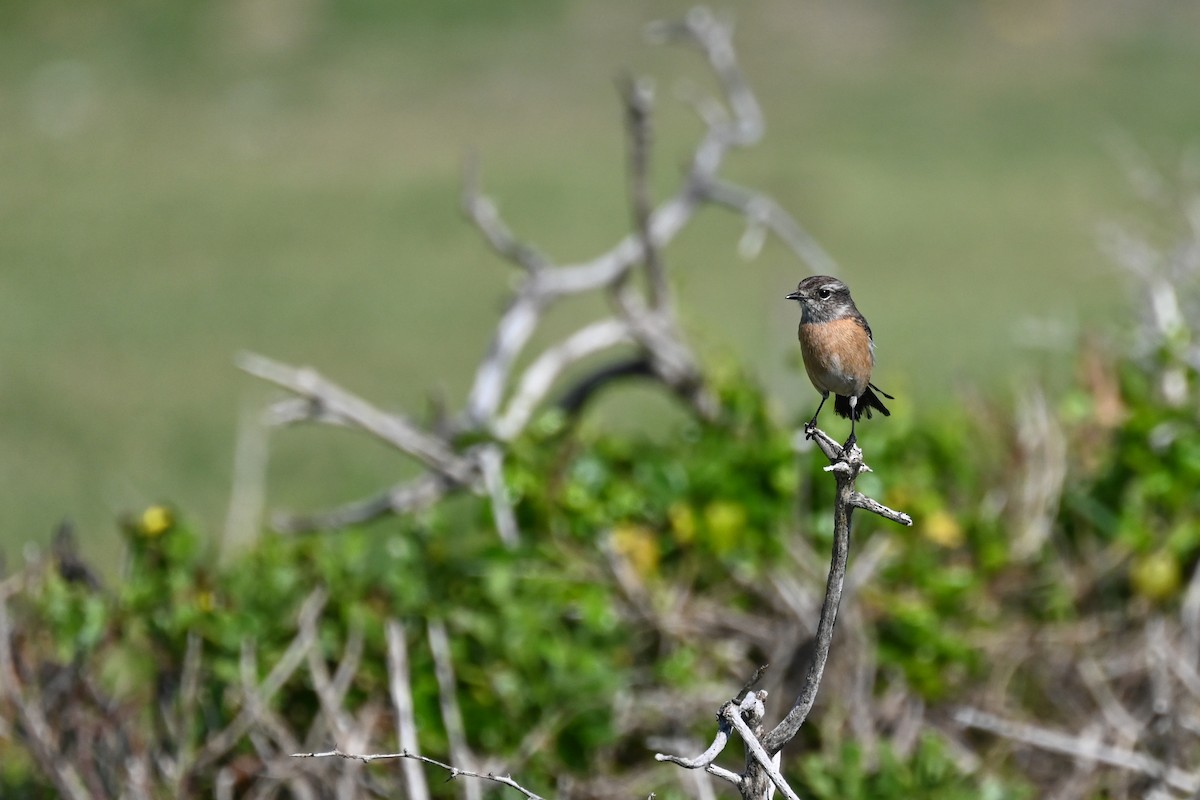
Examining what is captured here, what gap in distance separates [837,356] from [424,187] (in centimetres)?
1259

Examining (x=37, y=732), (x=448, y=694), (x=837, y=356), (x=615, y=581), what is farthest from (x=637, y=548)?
(x=837, y=356)

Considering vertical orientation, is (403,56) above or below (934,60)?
below

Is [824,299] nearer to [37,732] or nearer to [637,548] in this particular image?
[637,548]

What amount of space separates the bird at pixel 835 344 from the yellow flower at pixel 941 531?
2.03m

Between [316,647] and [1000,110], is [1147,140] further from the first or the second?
[316,647]

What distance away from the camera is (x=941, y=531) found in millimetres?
3803

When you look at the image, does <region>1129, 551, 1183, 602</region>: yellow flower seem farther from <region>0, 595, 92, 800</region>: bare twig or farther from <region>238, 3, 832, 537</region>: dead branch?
<region>0, 595, 92, 800</region>: bare twig

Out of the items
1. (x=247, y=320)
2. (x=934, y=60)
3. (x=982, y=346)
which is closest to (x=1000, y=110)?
(x=934, y=60)

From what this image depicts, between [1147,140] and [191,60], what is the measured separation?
10105 mm

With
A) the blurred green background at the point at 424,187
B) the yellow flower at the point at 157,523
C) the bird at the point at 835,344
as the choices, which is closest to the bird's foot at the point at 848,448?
the bird at the point at 835,344

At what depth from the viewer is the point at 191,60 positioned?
657 inches

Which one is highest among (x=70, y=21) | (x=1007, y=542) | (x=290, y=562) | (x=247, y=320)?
(x=70, y=21)

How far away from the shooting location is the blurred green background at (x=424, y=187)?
357 inches

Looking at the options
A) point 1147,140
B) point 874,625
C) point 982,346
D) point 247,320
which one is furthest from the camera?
point 1147,140
